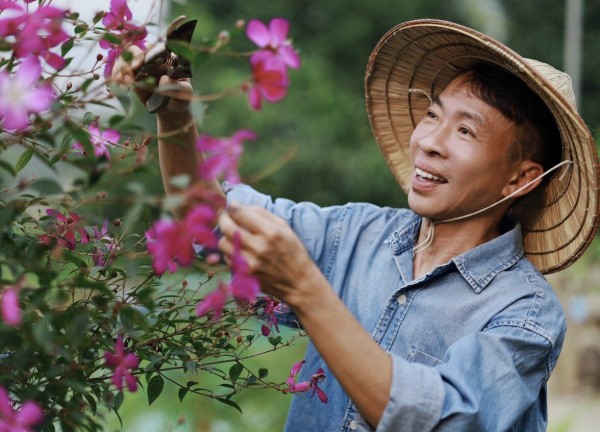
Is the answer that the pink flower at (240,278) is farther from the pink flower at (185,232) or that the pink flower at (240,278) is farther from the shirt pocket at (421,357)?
the shirt pocket at (421,357)

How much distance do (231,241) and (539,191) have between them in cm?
100

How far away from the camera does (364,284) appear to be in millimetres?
1798

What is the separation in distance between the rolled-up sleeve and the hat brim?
1.02 feet

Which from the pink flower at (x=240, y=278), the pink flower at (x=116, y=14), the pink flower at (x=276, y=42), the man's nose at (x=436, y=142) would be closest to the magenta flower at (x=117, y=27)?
the pink flower at (x=116, y=14)

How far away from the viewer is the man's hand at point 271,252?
1.06 m

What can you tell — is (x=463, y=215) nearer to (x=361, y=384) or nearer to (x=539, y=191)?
(x=539, y=191)

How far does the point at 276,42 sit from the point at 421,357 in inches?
29.6

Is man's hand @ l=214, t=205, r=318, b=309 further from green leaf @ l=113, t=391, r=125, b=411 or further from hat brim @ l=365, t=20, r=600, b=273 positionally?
hat brim @ l=365, t=20, r=600, b=273

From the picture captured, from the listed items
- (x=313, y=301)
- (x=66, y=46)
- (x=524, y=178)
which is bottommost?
(x=524, y=178)

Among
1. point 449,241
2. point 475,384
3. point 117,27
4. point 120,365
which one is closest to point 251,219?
point 120,365

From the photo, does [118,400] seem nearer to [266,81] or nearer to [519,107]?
[266,81]

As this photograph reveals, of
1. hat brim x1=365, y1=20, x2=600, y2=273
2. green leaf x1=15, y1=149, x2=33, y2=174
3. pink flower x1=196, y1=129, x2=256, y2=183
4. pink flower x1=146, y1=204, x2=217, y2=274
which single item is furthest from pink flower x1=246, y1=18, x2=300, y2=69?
hat brim x1=365, y1=20, x2=600, y2=273

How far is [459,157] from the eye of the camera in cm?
165

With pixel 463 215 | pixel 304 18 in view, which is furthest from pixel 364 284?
pixel 304 18
